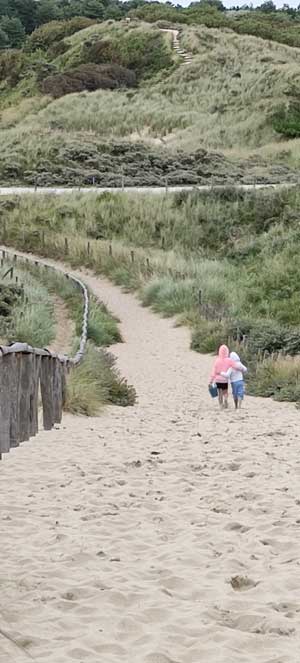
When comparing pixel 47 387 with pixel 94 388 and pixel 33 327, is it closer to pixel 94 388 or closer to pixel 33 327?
pixel 94 388

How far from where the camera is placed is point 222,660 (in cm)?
418

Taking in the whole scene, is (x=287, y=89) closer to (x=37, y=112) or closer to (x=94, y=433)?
(x=37, y=112)

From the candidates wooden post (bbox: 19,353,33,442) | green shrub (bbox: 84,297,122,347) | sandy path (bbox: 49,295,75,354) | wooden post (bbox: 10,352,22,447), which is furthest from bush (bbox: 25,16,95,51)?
wooden post (bbox: 10,352,22,447)

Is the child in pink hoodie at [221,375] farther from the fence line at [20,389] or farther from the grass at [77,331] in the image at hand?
the fence line at [20,389]

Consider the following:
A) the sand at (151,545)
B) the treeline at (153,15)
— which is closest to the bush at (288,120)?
the treeline at (153,15)

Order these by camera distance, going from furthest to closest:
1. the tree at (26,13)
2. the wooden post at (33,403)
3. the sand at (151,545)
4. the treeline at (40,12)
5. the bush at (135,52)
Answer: the tree at (26,13) < the treeline at (40,12) < the bush at (135,52) < the wooden post at (33,403) < the sand at (151,545)

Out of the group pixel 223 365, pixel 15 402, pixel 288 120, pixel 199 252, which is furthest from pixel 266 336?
pixel 288 120

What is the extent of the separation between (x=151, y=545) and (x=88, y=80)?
61.8m

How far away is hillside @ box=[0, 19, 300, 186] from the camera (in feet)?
148

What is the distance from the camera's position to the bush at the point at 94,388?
482 inches

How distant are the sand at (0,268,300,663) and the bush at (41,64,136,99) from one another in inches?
2183

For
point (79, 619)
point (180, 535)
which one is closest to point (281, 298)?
point (180, 535)

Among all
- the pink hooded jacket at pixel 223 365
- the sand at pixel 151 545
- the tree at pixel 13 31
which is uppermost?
the tree at pixel 13 31

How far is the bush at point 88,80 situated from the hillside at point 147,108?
0.10m
